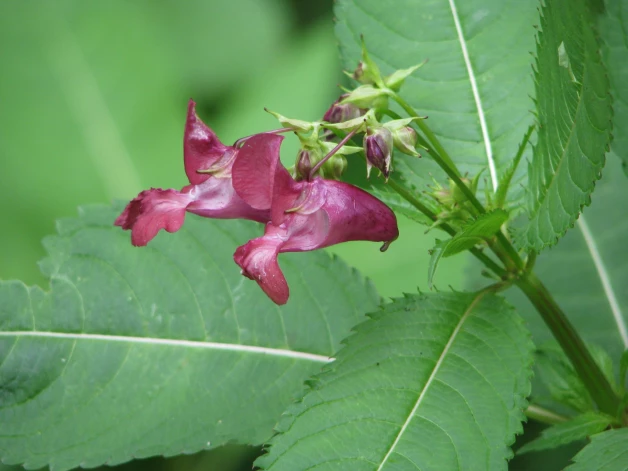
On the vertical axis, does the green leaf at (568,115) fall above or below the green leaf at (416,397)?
above

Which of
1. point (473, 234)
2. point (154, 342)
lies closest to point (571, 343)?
point (473, 234)

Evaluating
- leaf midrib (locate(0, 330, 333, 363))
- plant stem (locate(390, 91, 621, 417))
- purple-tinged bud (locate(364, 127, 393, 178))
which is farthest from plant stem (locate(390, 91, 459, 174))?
leaf midrib (locate(0, 330, 333, 363))

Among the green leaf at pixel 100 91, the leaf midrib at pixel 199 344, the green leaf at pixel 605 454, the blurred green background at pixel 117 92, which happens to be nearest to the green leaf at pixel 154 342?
the leaf midrib at pixel 199 344

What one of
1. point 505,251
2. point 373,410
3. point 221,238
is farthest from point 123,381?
point 505,251

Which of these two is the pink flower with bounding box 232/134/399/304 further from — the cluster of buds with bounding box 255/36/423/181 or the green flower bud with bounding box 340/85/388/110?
the green flower bud with bounding box 340/85/388/110

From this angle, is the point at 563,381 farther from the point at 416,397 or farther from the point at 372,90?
the point at 372,90

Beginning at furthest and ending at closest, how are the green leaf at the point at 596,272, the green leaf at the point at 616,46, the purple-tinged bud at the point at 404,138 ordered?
the green leaf at the point at 596,272 < the green leaf at the point at 616,46 < the purple-tinged bud at the point at 404,138

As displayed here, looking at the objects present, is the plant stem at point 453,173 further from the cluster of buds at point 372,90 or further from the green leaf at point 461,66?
the green leaf at point 461,66
